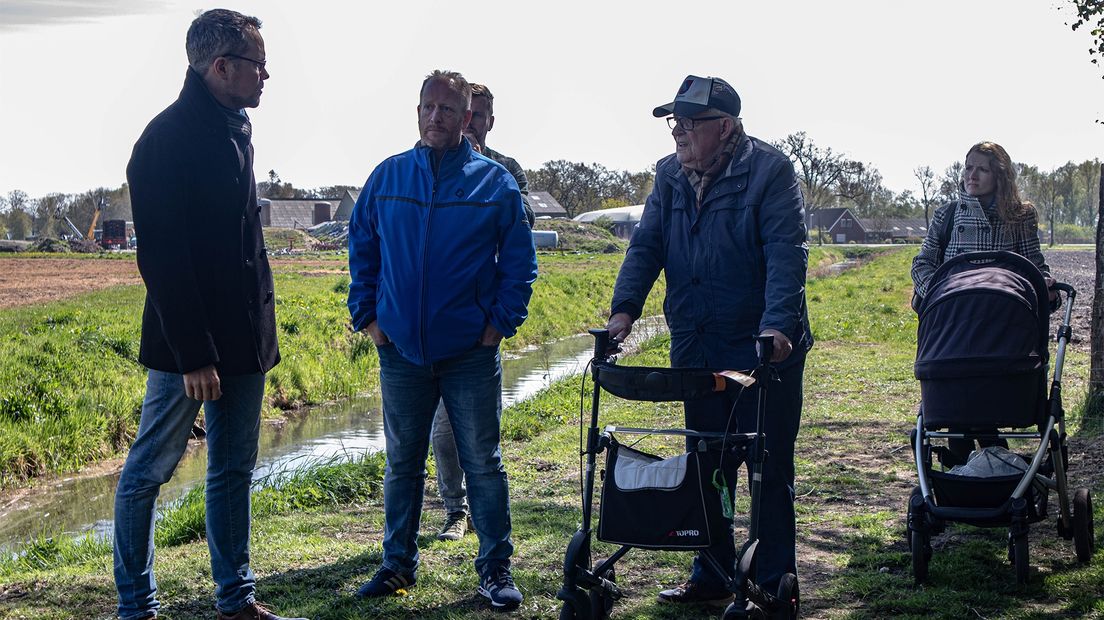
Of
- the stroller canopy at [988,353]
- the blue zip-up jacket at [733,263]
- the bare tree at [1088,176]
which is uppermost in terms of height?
the bare tree at [1088,176]

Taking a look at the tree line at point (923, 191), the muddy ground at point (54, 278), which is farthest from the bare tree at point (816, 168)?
the muddy ground at point (54, 278)

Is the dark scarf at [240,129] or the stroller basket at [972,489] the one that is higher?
the dark scarf at [240,129]

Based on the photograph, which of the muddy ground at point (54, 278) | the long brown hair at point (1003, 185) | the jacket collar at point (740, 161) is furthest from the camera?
the muddy ground at point (54, 278)

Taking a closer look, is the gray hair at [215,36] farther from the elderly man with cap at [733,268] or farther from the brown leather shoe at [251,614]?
the brown leather shoe at [251,614]

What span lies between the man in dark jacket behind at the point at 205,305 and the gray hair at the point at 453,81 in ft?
2.27

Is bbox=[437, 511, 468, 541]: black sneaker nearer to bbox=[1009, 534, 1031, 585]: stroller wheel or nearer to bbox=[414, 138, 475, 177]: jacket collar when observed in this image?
bbox=[414, 138, 475, 177]: jacket collar

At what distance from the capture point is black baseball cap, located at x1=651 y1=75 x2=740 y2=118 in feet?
13.2

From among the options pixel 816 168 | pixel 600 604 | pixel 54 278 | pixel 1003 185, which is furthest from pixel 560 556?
pixel 816 168

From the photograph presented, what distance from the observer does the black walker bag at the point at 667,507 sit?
12.3 ft

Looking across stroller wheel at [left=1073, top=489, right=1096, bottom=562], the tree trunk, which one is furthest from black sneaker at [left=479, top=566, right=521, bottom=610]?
the tree trunk

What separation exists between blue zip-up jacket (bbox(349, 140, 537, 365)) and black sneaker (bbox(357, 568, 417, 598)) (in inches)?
38.6

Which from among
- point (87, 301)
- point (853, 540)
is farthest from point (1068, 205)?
point (853, 540)

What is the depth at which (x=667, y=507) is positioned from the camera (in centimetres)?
375

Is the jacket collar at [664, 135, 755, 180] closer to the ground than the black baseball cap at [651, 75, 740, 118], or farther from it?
closer to the ground
